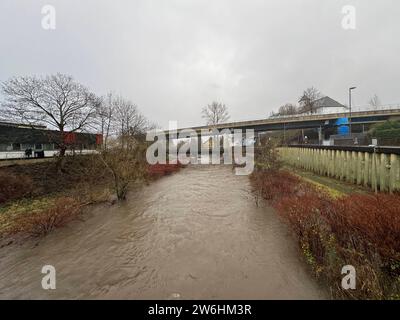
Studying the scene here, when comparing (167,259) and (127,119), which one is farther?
(127,119)

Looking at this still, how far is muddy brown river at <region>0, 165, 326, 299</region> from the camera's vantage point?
4195mm

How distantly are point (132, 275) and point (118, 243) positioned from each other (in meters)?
2.01

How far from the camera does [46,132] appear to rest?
18.6 metres

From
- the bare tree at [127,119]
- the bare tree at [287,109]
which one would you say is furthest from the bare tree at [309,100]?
the bare tree at [127,119]

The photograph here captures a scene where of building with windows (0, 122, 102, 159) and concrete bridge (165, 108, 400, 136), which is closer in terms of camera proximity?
building with windows (0, 122, 102, 159)

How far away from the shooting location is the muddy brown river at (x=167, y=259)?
420 cm

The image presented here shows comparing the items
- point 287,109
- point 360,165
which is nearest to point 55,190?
point 360,165

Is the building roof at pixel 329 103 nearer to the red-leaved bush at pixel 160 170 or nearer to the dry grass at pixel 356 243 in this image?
the red-leaved bush at pixel 160 170

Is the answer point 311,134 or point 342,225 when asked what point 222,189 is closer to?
point 342,225

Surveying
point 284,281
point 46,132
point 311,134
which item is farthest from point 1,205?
point 311,134

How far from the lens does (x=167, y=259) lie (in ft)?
17.9

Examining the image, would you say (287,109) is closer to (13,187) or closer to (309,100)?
(309,100)

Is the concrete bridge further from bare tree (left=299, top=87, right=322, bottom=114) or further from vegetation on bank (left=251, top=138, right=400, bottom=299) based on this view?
vegetation on bank (left=251, top=138, right=400, bottom=299)

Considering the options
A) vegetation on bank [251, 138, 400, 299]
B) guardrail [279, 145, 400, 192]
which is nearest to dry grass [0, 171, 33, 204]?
vegetation on bank [251, 138, 400, 299]
